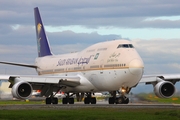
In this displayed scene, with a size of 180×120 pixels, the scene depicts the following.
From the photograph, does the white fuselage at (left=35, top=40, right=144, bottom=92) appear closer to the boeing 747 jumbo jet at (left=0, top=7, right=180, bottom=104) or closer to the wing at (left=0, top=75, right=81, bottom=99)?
the boeing 747 jumbo jet at (left=0, top=7, right=180, bottom=104)

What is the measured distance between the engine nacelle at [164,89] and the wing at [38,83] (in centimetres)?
773

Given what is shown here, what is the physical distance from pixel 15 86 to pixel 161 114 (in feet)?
68.8

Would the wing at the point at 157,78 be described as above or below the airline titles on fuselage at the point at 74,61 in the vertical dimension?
below

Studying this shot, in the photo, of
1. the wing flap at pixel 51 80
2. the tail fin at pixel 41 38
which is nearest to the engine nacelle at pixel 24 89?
the wing flap at pixel 51 80

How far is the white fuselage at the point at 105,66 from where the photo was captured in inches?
1822

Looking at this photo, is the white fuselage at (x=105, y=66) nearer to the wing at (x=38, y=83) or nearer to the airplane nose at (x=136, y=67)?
the airplane nose at (x=136, y=67)

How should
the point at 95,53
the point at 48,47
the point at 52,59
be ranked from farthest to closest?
1. the point at 48,47
2. the point at 52,59
3. the point at 95,53

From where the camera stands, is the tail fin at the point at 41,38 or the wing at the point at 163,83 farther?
the tail fin at the point at 41,38

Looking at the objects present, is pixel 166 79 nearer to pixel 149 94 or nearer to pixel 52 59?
pixel 149 94

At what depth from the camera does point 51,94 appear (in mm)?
53812

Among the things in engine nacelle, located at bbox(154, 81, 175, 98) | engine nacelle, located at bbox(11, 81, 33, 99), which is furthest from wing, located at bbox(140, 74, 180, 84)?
engine nacelle, located at bbox(11, 81, 33, 99)

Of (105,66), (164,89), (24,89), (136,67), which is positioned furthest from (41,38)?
(136,67)

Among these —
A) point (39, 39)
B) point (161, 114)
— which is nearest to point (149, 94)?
point (39, 39)

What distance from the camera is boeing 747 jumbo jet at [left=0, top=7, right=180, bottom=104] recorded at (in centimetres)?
4672
